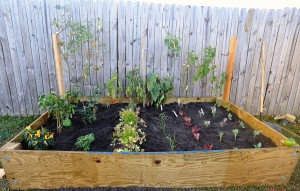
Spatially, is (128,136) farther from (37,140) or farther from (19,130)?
(19,130)

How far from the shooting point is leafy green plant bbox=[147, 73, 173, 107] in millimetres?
3131

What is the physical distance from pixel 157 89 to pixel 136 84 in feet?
1.26

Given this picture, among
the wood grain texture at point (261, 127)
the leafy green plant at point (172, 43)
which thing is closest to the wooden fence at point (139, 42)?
the leafy green plant at point (172, 43)

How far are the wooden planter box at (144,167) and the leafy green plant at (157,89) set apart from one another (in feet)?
4.46

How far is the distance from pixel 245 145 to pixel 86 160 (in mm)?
1780

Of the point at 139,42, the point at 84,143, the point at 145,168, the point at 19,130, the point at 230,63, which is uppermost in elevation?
the point at 139,42

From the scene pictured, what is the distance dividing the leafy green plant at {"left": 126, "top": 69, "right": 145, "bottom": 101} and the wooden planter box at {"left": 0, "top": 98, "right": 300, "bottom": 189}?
1.36 meters

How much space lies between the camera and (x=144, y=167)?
1.97 metres

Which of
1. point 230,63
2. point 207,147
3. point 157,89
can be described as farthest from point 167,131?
point 230,63

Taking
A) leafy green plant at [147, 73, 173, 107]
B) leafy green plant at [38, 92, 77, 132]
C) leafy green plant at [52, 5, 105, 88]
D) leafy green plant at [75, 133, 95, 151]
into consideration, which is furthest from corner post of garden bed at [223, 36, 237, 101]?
leafy green plant at [38, 92, 77, 132]

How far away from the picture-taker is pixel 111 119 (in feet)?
9.21

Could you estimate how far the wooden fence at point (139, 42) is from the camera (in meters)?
3.21

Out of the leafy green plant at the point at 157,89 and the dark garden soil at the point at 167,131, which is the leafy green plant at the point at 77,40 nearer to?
the dark garden soil at the point at 167,131

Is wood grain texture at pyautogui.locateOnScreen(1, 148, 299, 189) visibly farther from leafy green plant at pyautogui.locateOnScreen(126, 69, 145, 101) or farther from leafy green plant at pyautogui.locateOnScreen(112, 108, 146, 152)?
leafy green plant at pyautogui.locateOnScreen(126, 69, 145, 101)
